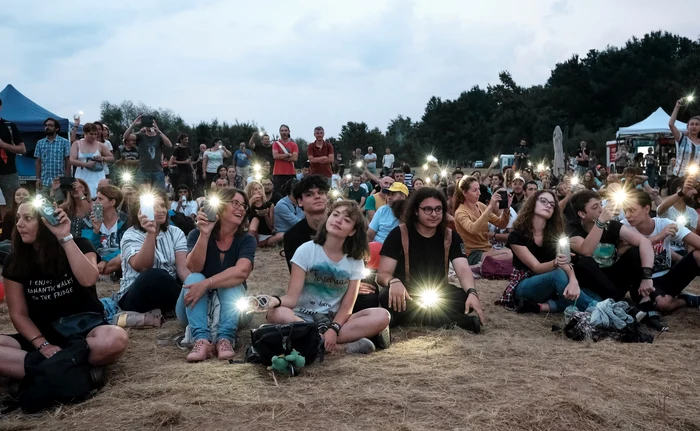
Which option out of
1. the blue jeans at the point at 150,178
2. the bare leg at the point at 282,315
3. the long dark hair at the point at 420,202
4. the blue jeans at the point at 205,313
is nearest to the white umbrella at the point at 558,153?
the blue jeans at the point at 150,178

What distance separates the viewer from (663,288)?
5.22 metres

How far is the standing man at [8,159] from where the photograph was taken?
7.66 m

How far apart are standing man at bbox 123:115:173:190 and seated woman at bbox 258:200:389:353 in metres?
6.71

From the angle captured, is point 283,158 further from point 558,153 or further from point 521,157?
point 558,153

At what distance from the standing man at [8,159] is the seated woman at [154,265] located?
12.3ft

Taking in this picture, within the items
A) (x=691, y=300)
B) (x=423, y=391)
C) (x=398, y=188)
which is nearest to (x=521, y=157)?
(x=398, y=188)

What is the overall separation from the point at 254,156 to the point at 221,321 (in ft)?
32.5

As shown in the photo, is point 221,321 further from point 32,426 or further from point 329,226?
point 32,426

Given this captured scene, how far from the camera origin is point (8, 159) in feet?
25.3

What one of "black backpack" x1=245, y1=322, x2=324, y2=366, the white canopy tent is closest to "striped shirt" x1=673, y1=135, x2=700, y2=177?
"black backpack" x1=245, y1=322, x2=324, y2=366

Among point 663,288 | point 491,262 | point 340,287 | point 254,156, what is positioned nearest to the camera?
point 340,287

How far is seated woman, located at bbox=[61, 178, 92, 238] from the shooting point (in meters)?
6.21

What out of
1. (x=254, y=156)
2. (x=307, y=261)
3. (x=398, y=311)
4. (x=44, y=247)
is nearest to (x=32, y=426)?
(x=44, y=247)

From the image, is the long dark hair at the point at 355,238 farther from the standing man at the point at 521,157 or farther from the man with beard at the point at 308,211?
the standing man at the point at 521,157
